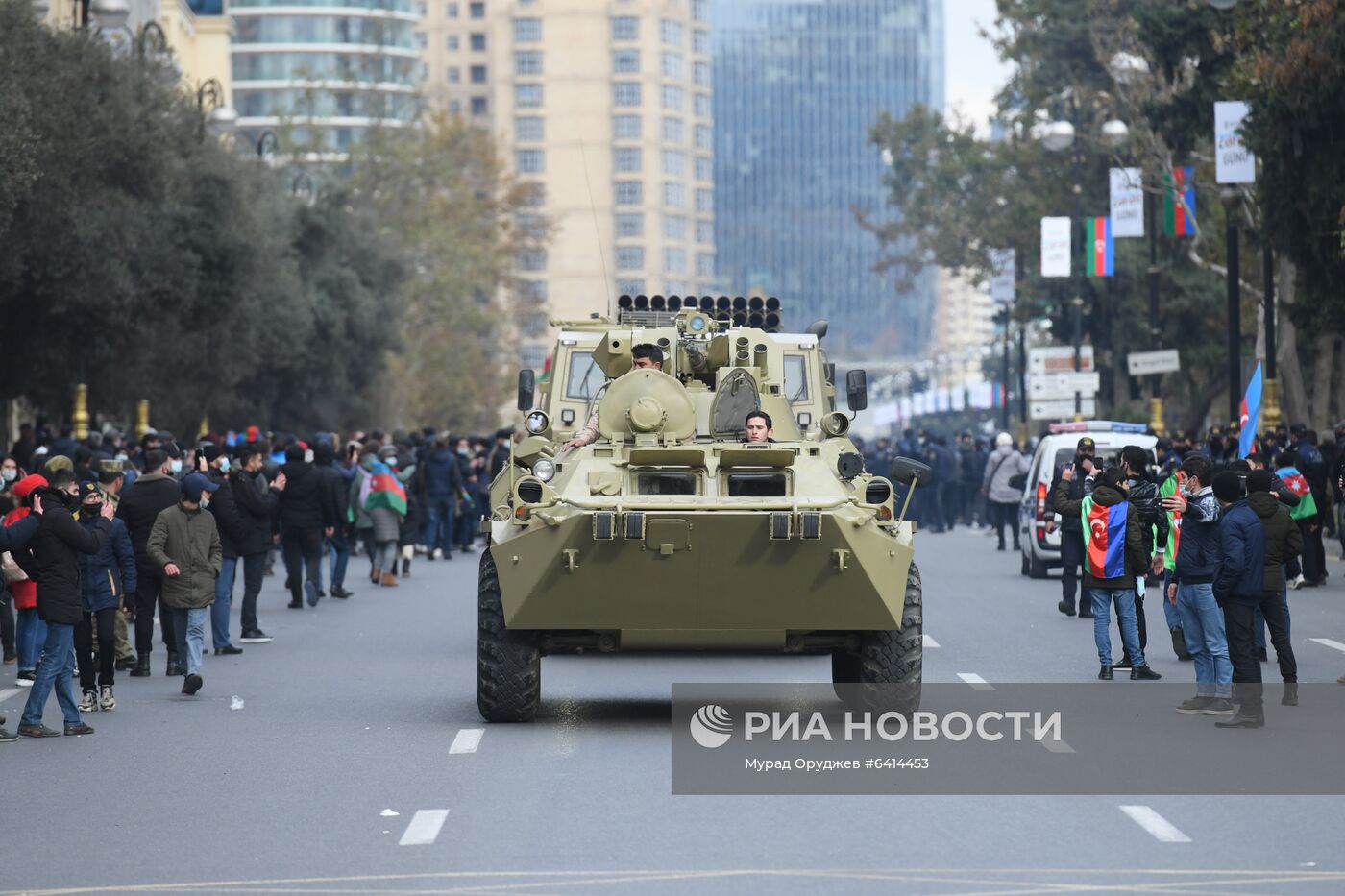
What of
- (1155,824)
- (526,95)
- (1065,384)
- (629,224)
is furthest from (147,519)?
(629,224)

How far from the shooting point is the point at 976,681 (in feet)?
59.2

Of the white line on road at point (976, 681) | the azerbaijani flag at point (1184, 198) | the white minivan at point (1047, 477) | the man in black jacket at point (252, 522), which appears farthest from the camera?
the azerbaijani flag at point (1184, 198)

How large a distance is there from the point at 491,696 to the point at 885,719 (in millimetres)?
2388

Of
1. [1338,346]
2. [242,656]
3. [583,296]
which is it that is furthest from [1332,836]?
[583,296]

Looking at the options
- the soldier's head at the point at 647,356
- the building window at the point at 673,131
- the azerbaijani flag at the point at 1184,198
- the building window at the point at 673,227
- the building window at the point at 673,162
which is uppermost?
the building window at the point at 673,131

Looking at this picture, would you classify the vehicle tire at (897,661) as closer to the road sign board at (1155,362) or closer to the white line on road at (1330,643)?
the white line on road at (1330,643)

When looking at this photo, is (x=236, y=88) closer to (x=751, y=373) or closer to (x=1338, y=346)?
(x=1338, y=346)

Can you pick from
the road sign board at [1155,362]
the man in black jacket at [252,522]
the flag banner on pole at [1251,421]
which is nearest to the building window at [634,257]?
the road sign board at [1155,362]

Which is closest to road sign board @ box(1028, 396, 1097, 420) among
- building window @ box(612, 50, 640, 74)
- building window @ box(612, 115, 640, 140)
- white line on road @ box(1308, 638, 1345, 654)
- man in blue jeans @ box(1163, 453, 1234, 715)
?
white line on road @ box(1308, 638, 1345, 654)

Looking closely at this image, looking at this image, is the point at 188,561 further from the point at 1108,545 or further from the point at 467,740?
the point at 1108,545

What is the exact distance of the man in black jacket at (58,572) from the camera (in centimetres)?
1510

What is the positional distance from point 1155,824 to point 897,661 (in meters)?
4.07

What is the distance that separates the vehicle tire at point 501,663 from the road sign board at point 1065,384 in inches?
1437

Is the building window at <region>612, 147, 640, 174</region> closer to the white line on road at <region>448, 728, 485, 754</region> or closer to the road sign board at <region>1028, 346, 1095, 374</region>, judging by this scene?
the road sign board at <region>1028, 346, 1095, 374</region>
